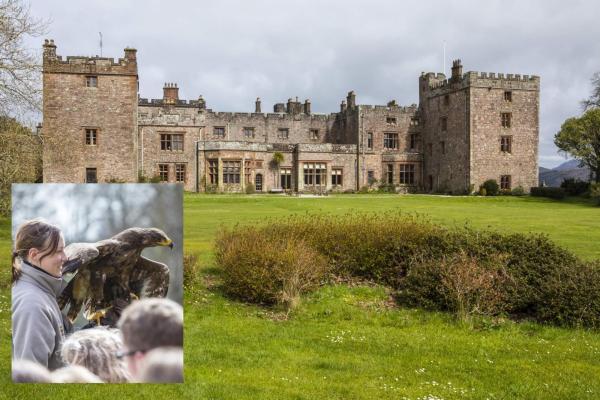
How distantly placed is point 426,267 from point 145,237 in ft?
24.2

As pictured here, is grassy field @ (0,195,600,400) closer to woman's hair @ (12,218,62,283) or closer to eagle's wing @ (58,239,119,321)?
eagle's wing @ (58,239,119,321)

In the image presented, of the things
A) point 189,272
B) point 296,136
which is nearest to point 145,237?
point 189,272

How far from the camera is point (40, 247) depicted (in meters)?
4.76

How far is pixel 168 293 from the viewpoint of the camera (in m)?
4.85

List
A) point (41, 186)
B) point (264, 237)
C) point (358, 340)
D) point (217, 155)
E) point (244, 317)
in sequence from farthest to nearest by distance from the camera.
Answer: point (217, 155), point (264, 237), point (244, 317), point (358, 340), point (41, 186)

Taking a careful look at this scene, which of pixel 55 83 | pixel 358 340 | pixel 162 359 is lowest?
pixel 358 340

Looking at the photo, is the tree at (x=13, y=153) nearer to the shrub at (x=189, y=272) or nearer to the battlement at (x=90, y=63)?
the shrub at (x=189, y=272)

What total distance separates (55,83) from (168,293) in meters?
36.2

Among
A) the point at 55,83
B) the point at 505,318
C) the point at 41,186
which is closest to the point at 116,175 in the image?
the point at 55,83

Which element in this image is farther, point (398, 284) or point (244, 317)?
point (398, 284)

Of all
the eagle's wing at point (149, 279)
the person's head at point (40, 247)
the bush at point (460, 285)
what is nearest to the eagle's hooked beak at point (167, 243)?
the eagle's wing at point (149, 279)

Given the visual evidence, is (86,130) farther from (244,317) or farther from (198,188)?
(244,317)

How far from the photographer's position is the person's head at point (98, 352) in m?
4.73

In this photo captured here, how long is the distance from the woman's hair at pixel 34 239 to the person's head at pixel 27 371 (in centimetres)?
68
